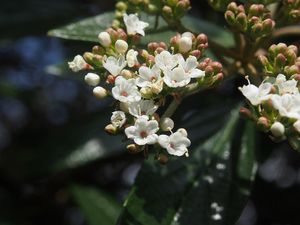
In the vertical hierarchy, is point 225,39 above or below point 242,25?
below

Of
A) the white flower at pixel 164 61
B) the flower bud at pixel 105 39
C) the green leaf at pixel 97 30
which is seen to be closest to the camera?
the white flower at pixel 164 61

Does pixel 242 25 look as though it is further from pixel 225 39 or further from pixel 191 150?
pixel 225 39

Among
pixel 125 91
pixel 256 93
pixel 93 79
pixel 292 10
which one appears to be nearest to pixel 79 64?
pixel 93 79

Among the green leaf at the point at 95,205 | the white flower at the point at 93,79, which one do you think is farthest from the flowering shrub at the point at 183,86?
the green leaf at the point at 95,205

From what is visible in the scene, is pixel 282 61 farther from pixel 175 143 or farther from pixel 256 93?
pixel 175 143

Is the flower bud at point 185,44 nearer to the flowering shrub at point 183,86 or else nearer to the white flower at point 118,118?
the flowering shrub at point 183,86

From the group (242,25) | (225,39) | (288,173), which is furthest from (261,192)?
A: (242,25)

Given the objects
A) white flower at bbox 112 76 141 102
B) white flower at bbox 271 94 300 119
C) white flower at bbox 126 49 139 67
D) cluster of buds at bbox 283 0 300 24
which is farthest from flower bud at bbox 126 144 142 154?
cluster of buds at bbox 283 0 300 24
